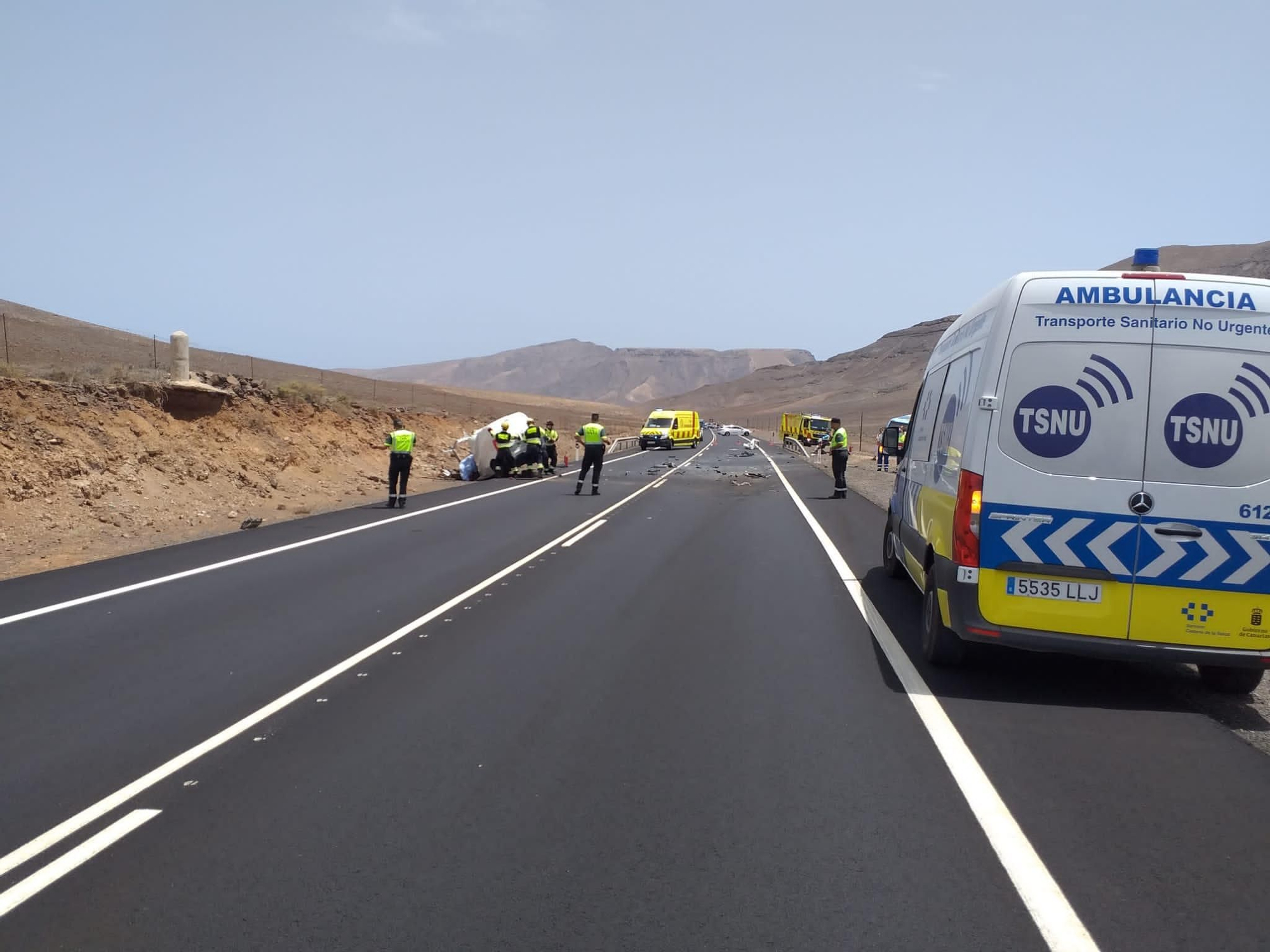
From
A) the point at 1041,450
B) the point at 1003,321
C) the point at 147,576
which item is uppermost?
the point at 1003,321

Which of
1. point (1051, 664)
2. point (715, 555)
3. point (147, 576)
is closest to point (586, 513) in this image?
point (715, 555)

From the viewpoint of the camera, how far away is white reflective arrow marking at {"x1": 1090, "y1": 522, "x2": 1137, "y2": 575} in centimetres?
678

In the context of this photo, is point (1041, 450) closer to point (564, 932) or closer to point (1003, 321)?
point (1003, 321)

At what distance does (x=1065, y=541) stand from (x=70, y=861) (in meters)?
5.83

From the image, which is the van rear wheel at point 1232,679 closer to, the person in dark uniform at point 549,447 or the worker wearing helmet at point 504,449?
the worker wearing helmet at point 504,449

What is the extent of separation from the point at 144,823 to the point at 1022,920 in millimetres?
3735

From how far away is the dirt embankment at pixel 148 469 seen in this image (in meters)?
16.9

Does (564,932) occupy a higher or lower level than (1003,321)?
lower

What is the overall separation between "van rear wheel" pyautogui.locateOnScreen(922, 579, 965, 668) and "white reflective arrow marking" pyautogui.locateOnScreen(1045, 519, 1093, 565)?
3.22 feet

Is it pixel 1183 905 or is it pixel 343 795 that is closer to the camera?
pixel 1183 905

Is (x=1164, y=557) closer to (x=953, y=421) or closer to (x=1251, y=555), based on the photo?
(x=1251, y=555)

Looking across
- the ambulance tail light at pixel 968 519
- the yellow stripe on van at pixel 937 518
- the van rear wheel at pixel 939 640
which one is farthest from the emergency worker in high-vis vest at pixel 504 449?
the ambulance tail light at pixel 968 519

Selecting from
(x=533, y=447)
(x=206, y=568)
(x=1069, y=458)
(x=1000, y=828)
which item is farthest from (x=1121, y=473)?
(x=533, y=447)

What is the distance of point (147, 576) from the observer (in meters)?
12.0
